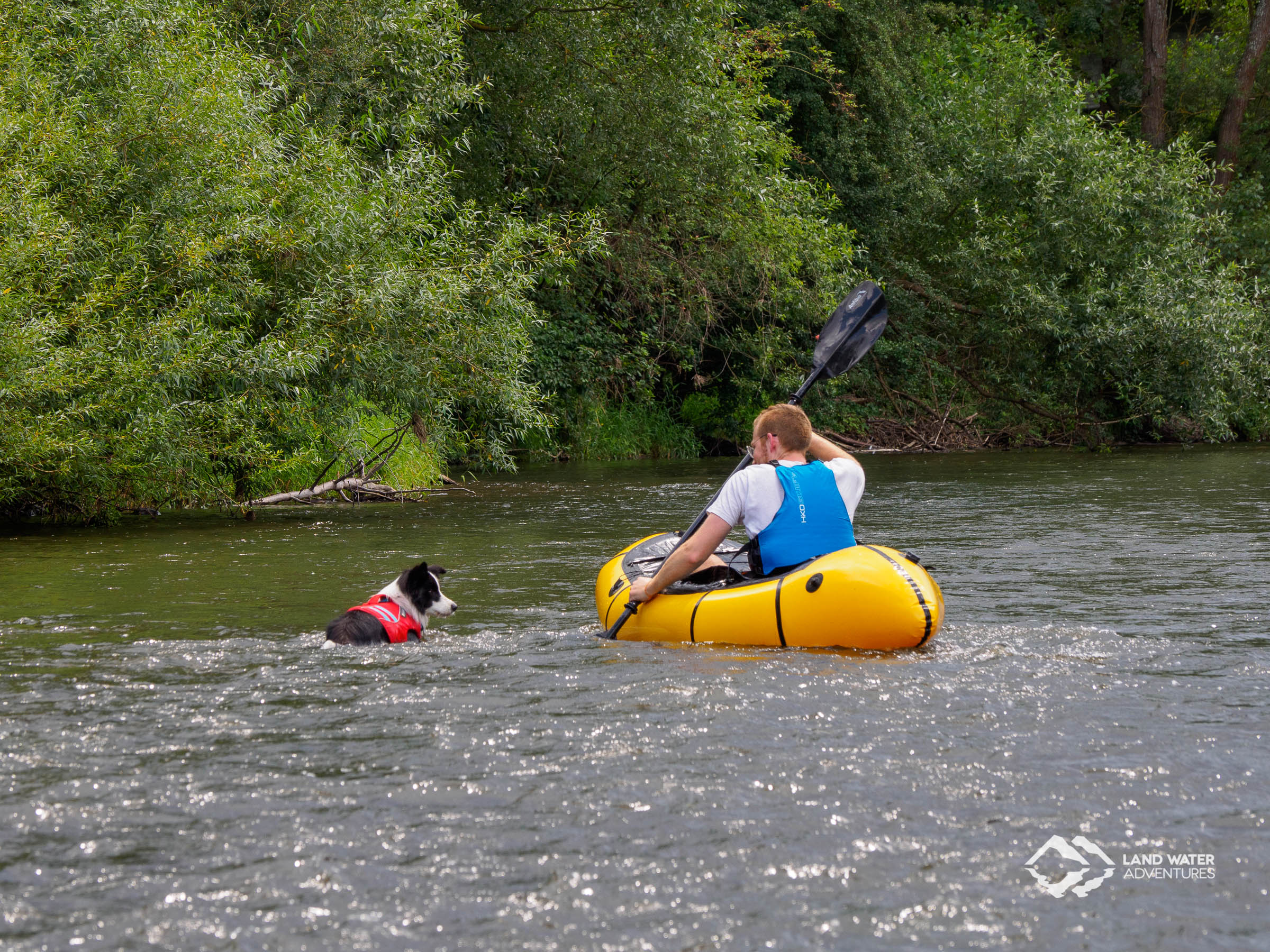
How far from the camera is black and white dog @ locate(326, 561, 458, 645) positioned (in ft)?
18.0

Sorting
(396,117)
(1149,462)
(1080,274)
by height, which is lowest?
(1149,462)

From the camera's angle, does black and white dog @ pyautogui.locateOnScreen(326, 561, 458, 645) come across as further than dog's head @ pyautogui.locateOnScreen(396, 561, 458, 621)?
No

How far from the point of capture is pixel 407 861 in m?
2.94

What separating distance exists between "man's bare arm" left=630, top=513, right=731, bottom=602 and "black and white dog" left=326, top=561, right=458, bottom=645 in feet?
3.12

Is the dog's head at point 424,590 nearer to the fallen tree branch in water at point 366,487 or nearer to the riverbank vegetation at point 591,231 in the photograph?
the riverbank vegetation at point 591,231

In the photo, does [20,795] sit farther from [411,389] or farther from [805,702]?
[411,389]

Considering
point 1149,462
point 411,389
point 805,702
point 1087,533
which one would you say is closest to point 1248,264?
point 1149,462

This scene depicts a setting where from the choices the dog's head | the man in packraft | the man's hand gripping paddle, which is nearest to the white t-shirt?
the man in packraft

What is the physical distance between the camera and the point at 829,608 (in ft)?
17.4

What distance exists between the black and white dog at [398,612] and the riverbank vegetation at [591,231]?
14.3 ft

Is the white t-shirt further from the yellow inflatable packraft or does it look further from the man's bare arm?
the yellow inflatable packraft

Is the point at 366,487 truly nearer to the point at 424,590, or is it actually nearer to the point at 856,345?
the point at 856,345

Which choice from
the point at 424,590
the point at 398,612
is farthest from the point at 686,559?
the point at 398,612

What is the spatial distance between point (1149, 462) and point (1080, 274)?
5864 mm
